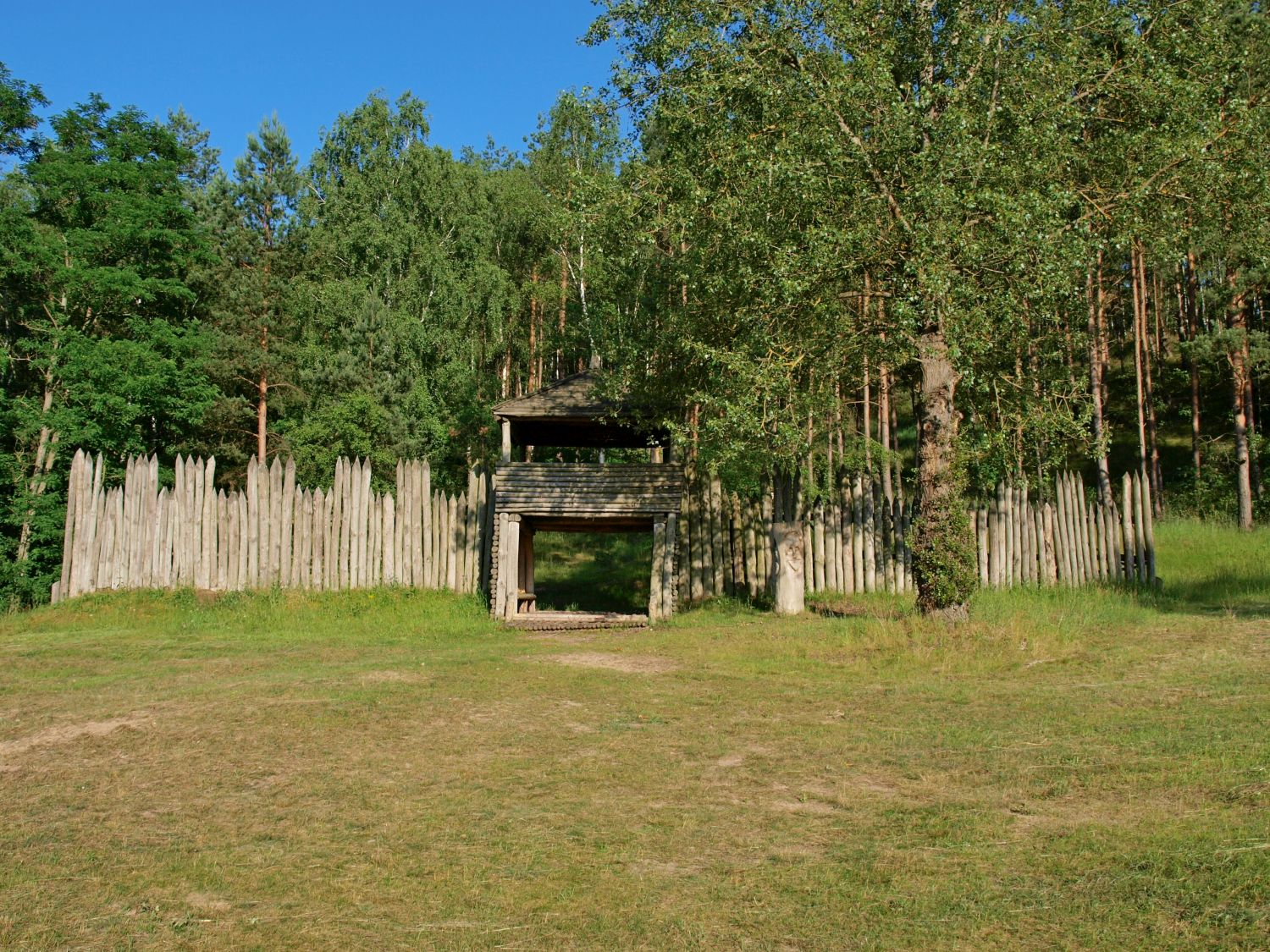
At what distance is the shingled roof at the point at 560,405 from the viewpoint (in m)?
19.3

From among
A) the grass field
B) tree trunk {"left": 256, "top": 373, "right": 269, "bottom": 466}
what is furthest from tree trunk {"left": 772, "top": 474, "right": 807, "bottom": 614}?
tree trunk {"left": 256, "top": 373, "right": 269, "bottom": 466}

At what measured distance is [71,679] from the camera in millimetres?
12578

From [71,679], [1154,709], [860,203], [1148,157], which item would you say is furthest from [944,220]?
[71,679]

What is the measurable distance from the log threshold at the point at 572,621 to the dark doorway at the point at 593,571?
2.01m

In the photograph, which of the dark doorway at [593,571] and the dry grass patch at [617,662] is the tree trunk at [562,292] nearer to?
the dark doorway at [593,571]

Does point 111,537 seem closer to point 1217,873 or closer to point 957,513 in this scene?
point 957,513

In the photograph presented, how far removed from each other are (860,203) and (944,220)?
1.27m

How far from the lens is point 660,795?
7.45m

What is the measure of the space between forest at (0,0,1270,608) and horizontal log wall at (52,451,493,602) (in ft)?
11.5

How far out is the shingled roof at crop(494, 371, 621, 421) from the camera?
63.2 ft

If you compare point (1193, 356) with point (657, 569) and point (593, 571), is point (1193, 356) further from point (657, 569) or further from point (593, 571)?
point (657, 569)

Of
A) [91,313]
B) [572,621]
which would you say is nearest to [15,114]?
[91,313]

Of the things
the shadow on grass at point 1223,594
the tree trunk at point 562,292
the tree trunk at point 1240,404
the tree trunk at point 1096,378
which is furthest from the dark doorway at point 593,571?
the tree trunk at point 1240,404

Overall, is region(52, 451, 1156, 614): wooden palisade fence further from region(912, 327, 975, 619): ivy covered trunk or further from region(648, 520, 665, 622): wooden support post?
region(912, 327, 975, 619): ivy covered trunk
